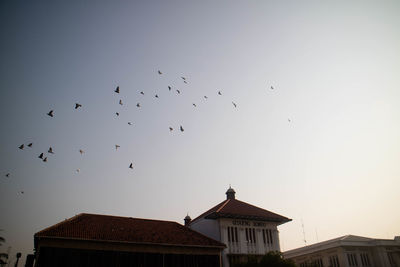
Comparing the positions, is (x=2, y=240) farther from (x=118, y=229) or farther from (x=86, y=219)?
(x=118, y=229)

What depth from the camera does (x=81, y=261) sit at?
856 inches

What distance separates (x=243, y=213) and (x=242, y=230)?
186cm

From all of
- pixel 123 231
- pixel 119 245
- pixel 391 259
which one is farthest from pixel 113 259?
pixel 391 259

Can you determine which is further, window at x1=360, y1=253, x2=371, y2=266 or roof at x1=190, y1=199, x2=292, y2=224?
window at x1=360, y1=253, x2=371, y2=266

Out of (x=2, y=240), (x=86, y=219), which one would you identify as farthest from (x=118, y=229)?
(x=2, y=240)

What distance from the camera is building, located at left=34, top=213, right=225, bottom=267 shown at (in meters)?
21.4

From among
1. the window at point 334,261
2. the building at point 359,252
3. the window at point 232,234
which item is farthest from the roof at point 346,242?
the window at point 232,234

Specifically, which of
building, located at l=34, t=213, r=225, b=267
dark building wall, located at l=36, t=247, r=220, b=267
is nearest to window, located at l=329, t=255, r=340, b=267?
building, located at l=34, t=213, r=225, b=267

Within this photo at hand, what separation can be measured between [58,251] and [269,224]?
21716 mm

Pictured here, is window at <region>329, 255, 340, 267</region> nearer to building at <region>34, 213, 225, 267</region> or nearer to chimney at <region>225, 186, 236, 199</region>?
chimney at <region>225, 186, 236, 199</region>

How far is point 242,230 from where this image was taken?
30406 millimetres

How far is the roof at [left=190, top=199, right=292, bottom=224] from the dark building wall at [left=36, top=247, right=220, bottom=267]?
4736 mm

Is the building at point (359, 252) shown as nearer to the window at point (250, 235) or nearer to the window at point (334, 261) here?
the window at point (334, 261)

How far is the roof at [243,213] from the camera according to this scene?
30.1 metres
